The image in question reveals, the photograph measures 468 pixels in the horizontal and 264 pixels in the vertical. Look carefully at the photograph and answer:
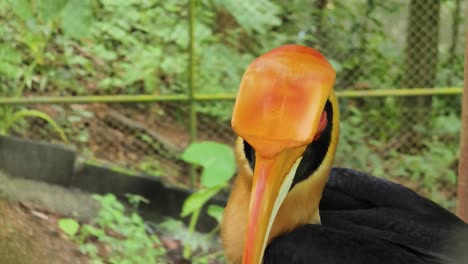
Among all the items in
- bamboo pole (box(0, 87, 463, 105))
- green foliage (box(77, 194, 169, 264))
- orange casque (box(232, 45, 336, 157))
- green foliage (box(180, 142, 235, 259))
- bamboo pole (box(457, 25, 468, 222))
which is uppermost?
orange casque (box(232, 45, 336, 157))

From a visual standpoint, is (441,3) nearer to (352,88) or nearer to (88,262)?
(352,88)

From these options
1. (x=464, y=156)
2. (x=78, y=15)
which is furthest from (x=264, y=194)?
(x=464, y=156)

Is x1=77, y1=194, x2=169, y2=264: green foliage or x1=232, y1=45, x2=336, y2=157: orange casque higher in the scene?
x1=232, y1=45, x2=336, y2=157: orange casque

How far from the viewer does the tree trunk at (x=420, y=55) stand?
12.0 feet

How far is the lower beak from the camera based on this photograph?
1188mm

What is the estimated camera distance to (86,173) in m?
3.38

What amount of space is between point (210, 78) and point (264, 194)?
7.46 feet

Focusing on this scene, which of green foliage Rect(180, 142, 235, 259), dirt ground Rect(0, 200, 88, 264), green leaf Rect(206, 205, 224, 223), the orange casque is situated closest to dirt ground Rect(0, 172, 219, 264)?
dirt ground Rect(0, 200, 88, 264)

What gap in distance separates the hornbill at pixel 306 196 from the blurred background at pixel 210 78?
5.11ft

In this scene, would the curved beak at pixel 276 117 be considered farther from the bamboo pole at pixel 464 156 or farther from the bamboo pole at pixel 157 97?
the bamboo pole at pixel 157 97

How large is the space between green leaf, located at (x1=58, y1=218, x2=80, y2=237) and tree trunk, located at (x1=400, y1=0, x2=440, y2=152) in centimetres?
180

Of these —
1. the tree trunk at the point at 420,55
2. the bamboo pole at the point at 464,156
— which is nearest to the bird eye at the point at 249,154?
the bamboo pole at the point at 464,156

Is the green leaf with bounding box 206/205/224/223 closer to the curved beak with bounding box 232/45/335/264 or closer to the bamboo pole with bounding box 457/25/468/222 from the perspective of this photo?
the bamboo pole with bounding box 457/25/468/222

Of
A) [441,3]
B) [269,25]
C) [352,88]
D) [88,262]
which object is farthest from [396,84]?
[88,262]
